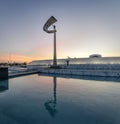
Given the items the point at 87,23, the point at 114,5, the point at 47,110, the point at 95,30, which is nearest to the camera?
the point at 47,110

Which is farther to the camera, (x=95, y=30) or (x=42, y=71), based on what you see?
(x=42, y=71)

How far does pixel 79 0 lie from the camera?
350 inches

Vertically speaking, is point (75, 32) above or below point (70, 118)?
above

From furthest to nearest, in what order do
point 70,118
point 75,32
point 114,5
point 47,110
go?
point 75,32 < point 114,5 < point 47,110 < point 70,118

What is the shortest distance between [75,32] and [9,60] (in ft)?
76.8

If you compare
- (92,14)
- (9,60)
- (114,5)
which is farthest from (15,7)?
(9,60)

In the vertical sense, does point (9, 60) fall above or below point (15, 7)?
below

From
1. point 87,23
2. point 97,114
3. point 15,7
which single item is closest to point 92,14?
point 87,23

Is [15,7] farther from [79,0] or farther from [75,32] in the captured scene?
[75,32]

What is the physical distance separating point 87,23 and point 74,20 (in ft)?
4.63

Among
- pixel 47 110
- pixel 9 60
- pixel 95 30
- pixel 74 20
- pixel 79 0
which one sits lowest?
pixel 47 110

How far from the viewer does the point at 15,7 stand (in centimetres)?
900

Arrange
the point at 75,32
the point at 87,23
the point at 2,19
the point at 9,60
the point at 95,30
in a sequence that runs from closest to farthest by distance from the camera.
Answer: the point at 2,19
the point at 87,23
the point at 95,30
the point at 75,32
the point at 9,60

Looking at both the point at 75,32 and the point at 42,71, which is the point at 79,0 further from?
the point at 42,71
